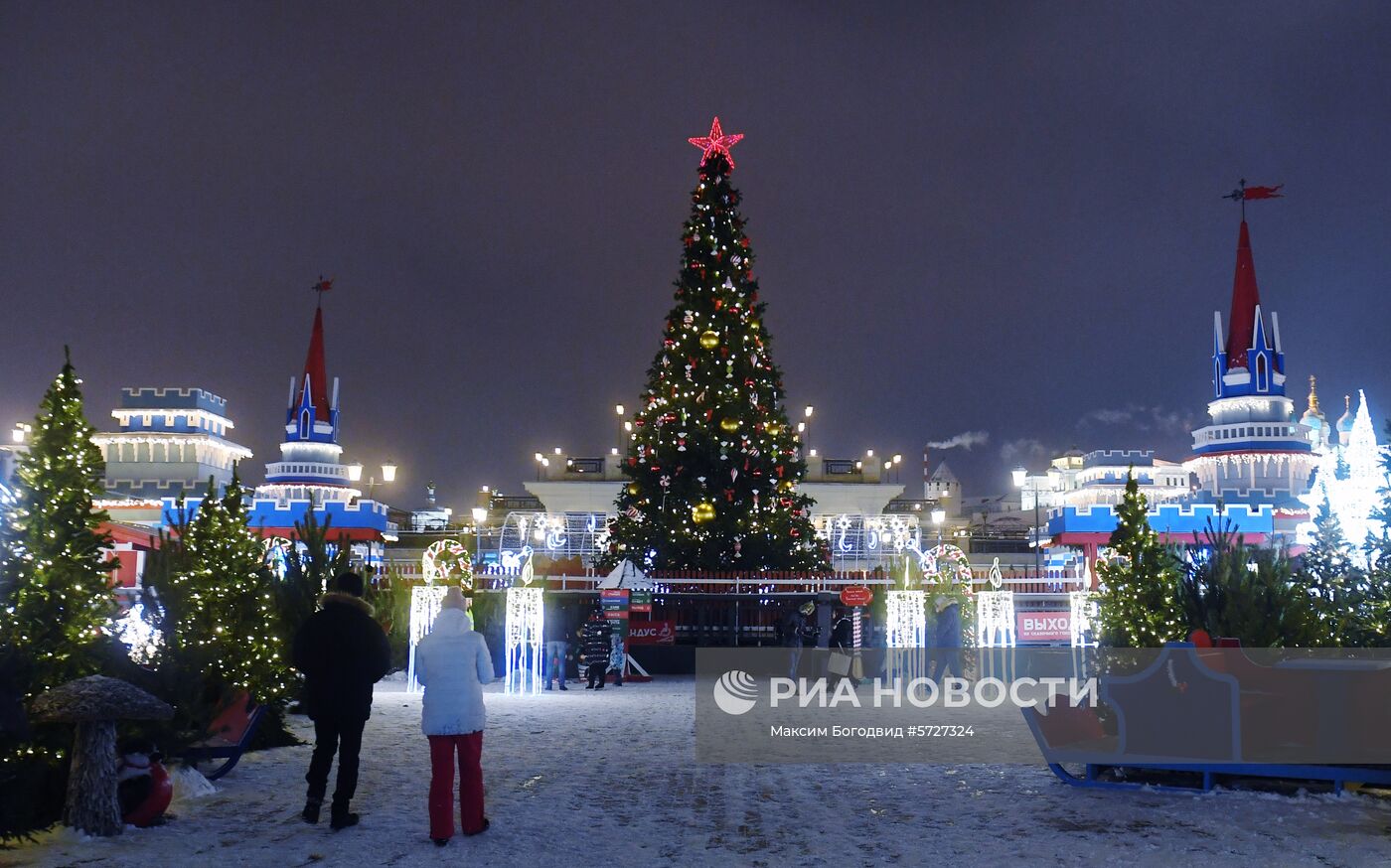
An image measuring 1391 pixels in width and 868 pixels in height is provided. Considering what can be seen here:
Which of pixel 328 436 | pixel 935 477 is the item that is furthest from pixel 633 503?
pixel 935 477

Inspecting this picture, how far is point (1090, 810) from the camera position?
8.05m

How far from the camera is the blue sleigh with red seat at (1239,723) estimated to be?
8.24 metres

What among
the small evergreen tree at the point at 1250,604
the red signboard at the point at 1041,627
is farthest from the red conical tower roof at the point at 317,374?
the small evergreen tree at the point at 1250,604

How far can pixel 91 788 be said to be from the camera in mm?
7184

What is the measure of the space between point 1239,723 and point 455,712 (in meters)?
5.60

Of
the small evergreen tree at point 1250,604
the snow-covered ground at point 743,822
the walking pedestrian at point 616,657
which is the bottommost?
the walking pedestrian at point 616,657

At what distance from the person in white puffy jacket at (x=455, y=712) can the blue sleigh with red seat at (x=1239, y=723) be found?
4429 millimetres

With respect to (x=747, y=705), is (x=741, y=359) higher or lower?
higher

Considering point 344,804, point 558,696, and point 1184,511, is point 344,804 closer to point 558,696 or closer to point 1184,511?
point 558,696

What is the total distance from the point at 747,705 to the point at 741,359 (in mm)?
12075

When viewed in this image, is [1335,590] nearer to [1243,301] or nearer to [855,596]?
[855,596]

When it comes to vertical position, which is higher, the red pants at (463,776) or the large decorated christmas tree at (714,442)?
the large decorated christmas tree at (714,442)

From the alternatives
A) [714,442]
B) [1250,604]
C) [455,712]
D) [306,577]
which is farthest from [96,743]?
[714,442]

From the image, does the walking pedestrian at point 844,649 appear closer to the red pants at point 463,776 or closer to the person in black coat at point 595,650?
the person in black coat at point 595,650
